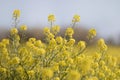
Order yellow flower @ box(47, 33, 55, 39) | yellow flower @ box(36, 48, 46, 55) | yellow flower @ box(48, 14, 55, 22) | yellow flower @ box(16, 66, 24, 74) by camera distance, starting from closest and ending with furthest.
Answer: yellow flower @ box(36, 48, 46, 55) → yellow flower @ box(16, 66, 24, 74) → yellow flower @ box(47, 33, 55, 39) → yellow flower @ box(48, 14, 55, 22)

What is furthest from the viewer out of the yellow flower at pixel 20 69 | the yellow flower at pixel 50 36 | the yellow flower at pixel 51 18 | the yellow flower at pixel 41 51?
the yellow flower at pixel 51 18

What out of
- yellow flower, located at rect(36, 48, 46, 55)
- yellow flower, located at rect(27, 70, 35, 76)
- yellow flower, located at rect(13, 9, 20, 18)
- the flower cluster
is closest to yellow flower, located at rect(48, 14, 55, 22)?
the flower cluster

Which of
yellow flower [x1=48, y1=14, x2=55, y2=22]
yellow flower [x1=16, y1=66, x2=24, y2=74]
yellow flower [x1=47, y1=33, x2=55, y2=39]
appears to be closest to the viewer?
yellow flower [x1=16, y1=66, x2=24, y2=74]

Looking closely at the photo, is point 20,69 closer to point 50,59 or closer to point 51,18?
point 50,59

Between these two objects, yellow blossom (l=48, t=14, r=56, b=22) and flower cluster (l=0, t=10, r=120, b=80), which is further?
yellow blossom (l=48, t=14, r=56, b=22)

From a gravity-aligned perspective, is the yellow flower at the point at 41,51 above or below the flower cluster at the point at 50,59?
above

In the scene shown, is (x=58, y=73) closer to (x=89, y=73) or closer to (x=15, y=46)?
(x=89, y=73)

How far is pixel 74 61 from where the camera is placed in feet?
17.5

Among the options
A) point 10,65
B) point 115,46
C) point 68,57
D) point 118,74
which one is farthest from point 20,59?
point 115,46

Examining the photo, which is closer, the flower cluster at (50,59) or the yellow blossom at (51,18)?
the flower cluster at (50,59)

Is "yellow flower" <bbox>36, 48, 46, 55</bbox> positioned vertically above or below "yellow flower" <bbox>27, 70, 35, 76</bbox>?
above

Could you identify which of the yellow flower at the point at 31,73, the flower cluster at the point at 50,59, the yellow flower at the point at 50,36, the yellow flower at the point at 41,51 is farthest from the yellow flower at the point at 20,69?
the yellow flower at the point at 50,36

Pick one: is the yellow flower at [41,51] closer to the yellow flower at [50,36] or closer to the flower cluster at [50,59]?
the flower cluster at [50,59]

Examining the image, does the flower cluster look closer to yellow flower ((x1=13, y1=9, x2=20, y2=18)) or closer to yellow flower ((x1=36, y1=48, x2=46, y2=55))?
yellow flower ((x1=36, y1=48, x2=46, y2=55))
